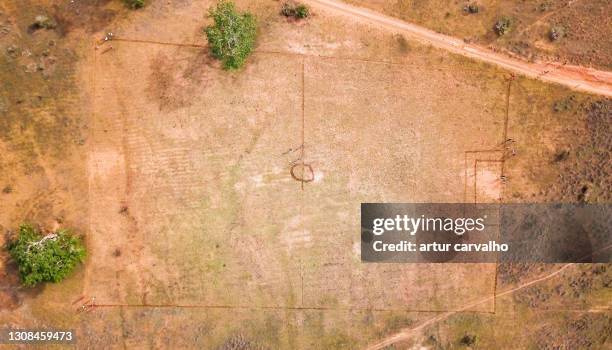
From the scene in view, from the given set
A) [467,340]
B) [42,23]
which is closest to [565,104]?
[467,340]

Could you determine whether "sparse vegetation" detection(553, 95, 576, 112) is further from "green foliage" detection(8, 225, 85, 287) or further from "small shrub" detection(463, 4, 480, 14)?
"green foliage" detection(8, 225, 85, 287)

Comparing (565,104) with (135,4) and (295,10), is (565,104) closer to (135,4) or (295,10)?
(295,10)

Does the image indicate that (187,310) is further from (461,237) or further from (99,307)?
(461,237)

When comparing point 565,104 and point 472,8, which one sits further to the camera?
point 472,8

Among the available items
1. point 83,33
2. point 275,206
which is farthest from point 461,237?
point 83,33

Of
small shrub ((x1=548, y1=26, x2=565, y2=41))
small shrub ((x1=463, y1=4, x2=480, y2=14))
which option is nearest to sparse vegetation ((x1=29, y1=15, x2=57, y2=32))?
small shrub ((x1=463, y1=4, x2=480, y2=14))

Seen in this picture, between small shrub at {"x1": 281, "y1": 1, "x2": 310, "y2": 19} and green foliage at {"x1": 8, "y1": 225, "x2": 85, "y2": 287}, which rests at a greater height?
small shrub at {"x1": 281, "y1": 1, "x2": 310, "y2": 19}
